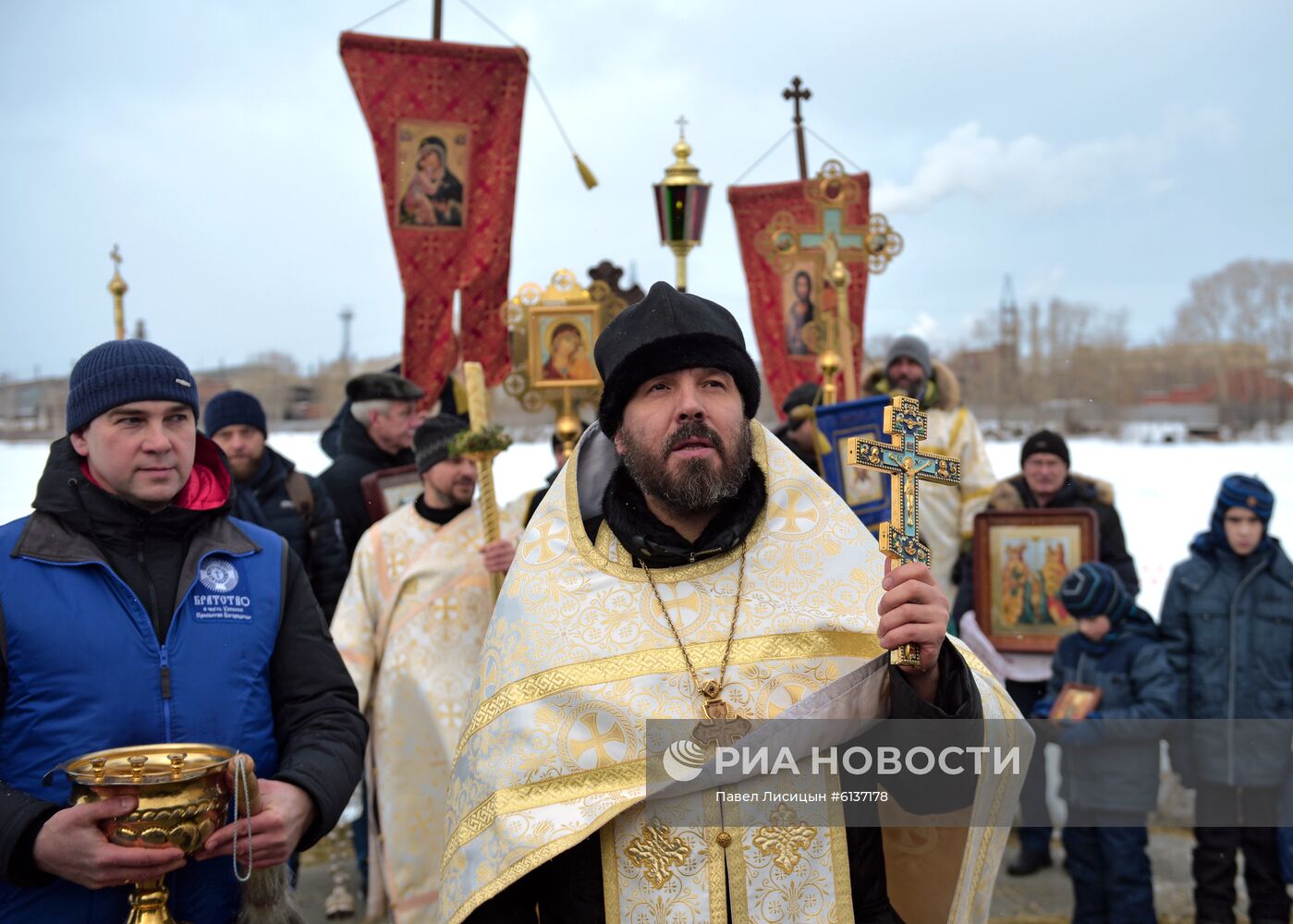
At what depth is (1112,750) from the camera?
479 centimetres

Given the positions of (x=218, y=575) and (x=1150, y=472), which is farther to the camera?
(x=1150, y=472)

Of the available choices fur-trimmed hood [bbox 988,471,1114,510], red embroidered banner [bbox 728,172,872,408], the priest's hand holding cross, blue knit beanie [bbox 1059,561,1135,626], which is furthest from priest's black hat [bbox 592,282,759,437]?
fur-trimmed hood [bbox 988,471,1114,510]

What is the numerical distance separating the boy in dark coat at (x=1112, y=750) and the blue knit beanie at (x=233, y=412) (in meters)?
3.57

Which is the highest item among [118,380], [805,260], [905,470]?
[805,260]

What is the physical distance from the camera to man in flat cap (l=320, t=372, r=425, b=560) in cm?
613

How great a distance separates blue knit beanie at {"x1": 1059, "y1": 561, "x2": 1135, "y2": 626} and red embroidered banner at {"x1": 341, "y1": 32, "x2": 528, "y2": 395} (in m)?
3.44

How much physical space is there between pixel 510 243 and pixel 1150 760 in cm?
437

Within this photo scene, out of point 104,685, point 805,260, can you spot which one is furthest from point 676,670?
point 805,260

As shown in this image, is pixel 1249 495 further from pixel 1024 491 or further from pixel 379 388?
pixel 379 388

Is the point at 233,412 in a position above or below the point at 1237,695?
above

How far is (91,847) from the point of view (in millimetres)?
2148

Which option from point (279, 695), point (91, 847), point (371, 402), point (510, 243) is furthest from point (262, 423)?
point (91, 847)

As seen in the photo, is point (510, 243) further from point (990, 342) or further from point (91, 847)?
point (990, 342)

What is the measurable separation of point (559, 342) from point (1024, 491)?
2.39m
